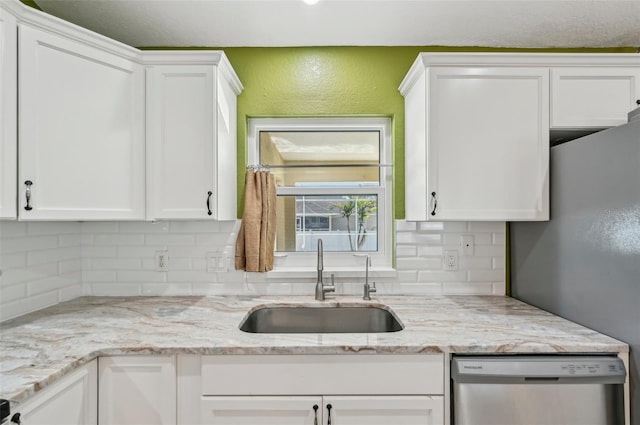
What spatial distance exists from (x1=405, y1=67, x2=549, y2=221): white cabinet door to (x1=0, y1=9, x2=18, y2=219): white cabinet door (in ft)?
5.55

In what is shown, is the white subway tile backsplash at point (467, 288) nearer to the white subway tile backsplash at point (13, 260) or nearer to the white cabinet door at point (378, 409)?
the white cabinet door at point (378, 409)

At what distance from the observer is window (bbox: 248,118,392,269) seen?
2270 millimetres

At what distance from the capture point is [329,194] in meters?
2.27

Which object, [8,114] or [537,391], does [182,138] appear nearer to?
[8,114]

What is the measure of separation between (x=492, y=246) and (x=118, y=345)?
6.38 ft

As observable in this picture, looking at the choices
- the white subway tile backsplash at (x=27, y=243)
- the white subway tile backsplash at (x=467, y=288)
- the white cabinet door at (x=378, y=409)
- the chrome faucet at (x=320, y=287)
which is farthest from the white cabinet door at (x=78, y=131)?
the white subway tile backsplash at (x=467, y=288)

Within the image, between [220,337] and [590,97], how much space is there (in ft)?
6.54

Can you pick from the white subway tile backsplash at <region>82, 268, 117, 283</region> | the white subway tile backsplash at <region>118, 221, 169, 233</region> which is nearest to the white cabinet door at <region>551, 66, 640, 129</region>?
the white subway tile backsplash at <region>118, 221, 169, 233</region>

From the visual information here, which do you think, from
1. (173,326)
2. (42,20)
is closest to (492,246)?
(173,326)

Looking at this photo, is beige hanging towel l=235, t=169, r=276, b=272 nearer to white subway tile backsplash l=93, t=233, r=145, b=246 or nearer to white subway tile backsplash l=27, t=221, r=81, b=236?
white subway tile backsplash l=93, t=233, r=145, b=246

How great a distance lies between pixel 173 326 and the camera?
1.58m

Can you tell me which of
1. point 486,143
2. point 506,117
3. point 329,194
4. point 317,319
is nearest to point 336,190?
point 329,194

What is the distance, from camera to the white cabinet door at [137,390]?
1364 millimetres

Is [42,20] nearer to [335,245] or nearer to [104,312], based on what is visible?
[104,312]
